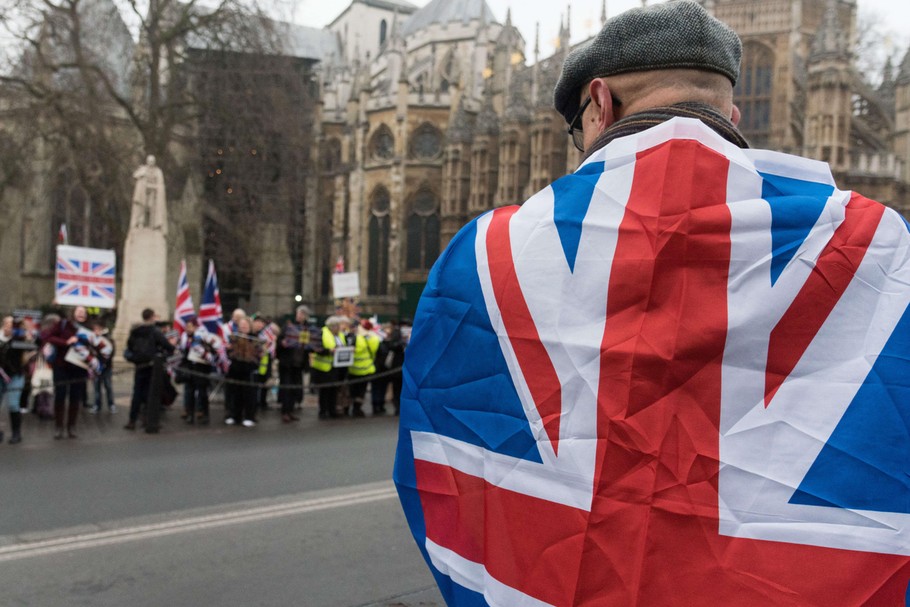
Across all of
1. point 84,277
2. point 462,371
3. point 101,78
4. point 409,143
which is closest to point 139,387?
point 84,277

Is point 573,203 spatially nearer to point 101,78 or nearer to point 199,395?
point 199,395

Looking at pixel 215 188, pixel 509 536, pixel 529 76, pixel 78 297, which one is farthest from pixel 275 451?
pixel 529 76

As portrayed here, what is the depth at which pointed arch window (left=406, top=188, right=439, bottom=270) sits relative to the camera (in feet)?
160

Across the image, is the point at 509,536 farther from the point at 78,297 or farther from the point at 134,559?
the point at 78,297

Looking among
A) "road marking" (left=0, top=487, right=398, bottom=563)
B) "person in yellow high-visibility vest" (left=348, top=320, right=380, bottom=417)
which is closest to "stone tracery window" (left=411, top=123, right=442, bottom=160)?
"person in yellow high-visibility vest" (left=348, top=320, right=380, bottom=417)

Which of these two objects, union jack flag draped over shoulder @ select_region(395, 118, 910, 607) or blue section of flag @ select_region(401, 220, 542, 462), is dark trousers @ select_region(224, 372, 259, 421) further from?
union jack flag draped over shoulder @ select_region(395, 118, 910, 607)

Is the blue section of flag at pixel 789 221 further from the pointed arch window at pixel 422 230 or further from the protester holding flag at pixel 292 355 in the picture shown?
the pointed arch window at pixel 422 230

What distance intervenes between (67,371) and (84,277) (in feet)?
11.9

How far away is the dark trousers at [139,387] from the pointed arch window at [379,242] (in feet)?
122

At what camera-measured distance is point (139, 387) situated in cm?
1194

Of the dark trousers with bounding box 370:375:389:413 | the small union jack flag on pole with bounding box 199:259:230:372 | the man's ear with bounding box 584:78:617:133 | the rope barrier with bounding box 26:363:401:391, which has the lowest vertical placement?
the dark trousers with bounding box 370:375:389:413

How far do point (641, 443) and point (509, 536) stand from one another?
278mm

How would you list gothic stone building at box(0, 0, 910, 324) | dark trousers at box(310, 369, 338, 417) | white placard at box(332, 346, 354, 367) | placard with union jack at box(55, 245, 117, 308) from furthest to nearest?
1. gothic stone building at box(0, 0, 910, 324)
2. placard with union jack at box(55, 245, 117, 308)
3. white placard at box(332, 346, 354, 367)
4. dark trousers at box(310, 369, 338, 417)

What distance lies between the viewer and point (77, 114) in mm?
24172
